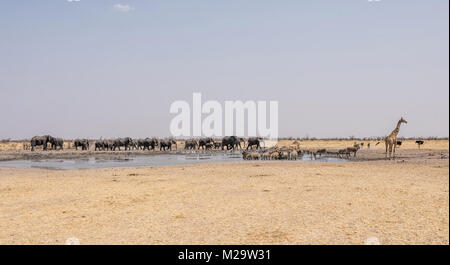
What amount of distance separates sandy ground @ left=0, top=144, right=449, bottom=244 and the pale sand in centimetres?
2

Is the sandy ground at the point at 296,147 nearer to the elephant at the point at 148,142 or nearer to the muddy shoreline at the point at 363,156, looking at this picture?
the muddy shoreline at the point at 363,156

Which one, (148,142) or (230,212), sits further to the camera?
(148,142)

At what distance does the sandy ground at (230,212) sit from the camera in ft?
25.5

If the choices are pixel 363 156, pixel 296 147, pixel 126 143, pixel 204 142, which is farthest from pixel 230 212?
pixel 126 143

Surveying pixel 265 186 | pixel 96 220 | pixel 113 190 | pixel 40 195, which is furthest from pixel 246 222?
pixel 40 195

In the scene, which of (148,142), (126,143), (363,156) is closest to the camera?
(363,156)

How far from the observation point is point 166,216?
974 centimetres

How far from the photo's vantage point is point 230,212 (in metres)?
10.0

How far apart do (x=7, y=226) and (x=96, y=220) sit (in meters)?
1.95

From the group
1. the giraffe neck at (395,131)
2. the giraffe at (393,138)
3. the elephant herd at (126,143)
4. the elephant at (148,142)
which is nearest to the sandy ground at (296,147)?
the giraffe at (393,138)

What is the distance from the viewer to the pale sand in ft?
25.5

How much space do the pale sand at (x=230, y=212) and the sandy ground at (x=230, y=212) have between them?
22 millimetres

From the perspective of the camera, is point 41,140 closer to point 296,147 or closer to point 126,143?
point 126,143

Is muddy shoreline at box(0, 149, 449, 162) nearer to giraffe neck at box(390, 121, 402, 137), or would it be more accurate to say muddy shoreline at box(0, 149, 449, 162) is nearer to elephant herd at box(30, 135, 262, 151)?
giraffe neck at box(390, 121, 402, 137)
